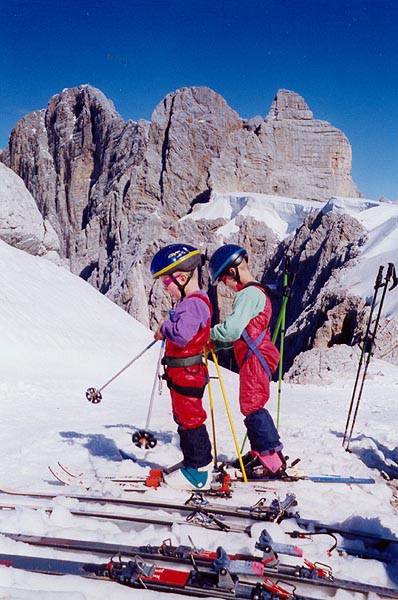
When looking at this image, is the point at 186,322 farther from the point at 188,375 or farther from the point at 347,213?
the point at 347,213

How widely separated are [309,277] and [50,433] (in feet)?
110

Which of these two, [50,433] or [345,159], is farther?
[345,159]

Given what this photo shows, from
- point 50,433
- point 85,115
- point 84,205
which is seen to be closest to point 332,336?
point 50,433

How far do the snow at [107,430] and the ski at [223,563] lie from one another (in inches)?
3.0

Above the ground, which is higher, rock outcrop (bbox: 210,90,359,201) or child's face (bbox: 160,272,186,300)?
rock outcrop (bbox: 210,90,359,201)

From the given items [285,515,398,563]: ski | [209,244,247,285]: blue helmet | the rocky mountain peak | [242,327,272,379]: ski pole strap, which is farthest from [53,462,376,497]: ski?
the rocky mountain peak

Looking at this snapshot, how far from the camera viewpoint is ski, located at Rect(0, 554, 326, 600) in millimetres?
1969

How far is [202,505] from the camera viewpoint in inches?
126

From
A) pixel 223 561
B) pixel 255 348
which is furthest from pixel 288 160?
pixel 223 561

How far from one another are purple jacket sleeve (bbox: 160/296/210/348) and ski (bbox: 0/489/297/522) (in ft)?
3.89

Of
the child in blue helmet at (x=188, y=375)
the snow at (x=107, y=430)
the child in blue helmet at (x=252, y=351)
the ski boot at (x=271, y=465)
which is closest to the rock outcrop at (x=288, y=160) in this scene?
the snow at (x=107, y=430)

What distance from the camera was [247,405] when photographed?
13.0ft

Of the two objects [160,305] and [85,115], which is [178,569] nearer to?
[160,305]

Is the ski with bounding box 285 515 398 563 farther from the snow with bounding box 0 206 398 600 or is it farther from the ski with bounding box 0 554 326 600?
the ski with bounding box 0 554 326 600
